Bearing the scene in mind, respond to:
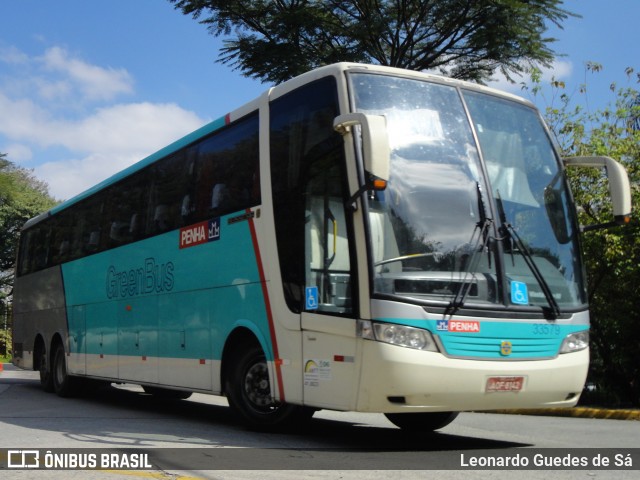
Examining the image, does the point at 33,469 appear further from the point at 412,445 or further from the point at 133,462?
the point at 412,445

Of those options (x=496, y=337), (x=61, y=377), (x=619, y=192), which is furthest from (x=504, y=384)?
(x=61, y=377)

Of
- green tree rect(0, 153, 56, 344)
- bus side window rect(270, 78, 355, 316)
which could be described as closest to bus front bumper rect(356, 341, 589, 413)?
bus side window rect(270, 78, 355, 316)

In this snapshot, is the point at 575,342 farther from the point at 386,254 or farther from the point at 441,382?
the point at 386,254

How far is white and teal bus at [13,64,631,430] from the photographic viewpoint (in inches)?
296

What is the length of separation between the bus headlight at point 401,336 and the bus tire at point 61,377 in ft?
33.3

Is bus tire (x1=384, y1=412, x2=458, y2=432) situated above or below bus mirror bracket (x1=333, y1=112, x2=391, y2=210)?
below

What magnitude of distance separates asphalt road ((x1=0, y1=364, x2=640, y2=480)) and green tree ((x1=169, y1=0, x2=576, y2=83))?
7.83 m

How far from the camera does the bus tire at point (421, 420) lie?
9836mm

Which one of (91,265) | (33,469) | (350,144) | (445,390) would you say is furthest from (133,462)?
(91,265)

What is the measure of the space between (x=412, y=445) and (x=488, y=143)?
3.19 m

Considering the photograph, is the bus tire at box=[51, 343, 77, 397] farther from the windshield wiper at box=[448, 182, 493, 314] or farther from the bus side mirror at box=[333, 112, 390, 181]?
the bus side mirror at box=[333, 112, 390, 181]

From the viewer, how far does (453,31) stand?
60.0ft

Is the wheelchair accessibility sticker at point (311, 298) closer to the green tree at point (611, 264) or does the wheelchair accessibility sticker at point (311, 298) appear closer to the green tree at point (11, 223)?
the green tree at point (611, 264)

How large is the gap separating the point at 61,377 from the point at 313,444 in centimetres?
932
